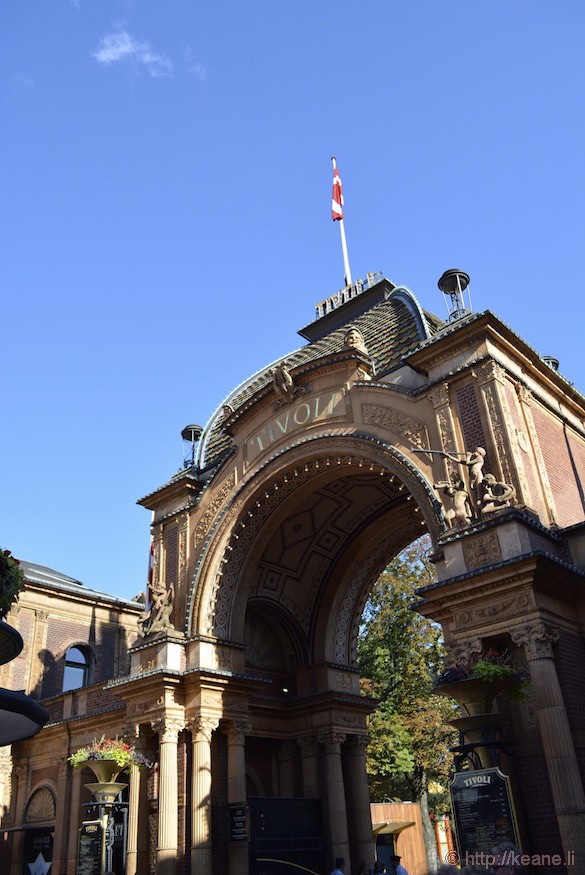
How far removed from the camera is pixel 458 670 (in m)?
11.7

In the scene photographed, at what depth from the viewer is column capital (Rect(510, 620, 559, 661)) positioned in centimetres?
1225

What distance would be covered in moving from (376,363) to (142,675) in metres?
9.28

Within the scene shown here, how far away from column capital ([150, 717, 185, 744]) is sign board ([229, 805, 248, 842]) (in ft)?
6.59

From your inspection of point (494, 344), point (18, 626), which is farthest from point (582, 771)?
point (18, 626)

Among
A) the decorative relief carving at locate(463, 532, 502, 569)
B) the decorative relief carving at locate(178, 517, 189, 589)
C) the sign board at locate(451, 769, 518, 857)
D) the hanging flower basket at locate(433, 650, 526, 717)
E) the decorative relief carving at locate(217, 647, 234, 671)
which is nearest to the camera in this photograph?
the sign board at locate(451, 769, 518, 857)

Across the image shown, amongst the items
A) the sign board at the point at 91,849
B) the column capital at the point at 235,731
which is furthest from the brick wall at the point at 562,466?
the sign board at the point at 91,849

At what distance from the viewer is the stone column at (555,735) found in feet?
36.4

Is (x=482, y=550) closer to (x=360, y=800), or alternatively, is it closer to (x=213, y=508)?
(x=213, y=508)

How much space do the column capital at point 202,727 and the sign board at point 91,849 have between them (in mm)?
2850

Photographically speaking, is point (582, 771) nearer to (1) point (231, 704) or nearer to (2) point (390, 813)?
(1) point (231, 704)

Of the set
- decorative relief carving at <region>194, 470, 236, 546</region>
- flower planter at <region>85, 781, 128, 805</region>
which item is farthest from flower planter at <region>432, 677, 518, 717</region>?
decorative relief carving at <region>194, 470, 236, 546</region>

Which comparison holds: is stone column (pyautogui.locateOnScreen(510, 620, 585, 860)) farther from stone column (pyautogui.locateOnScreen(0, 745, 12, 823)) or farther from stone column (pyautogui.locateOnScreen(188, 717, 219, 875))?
stone column (pyautogui.locateOnScreen(0, 745, 12, 823))

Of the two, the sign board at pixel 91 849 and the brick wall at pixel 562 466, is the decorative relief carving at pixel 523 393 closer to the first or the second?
the brick wall at pixel 562 466

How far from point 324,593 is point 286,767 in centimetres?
475
